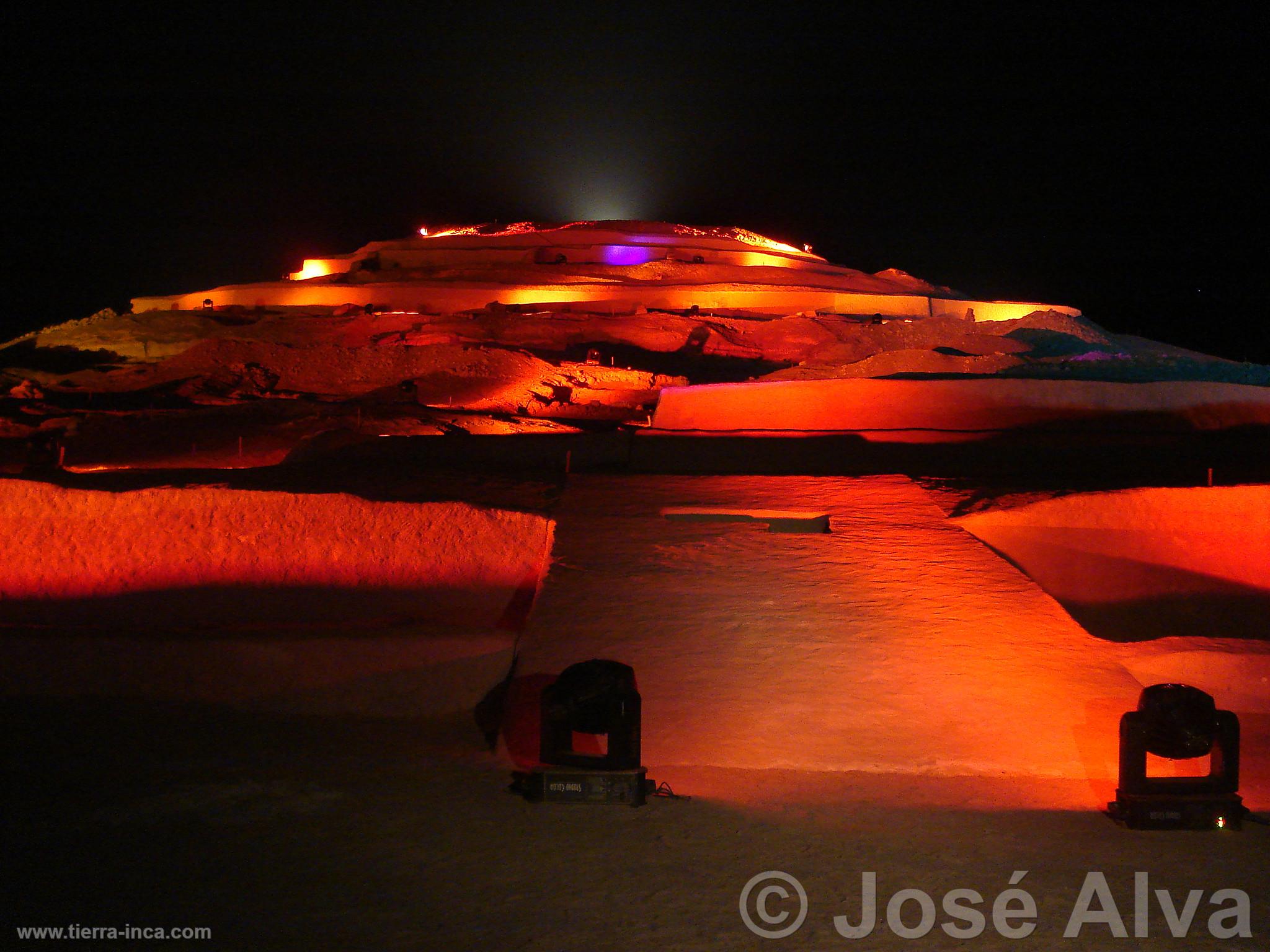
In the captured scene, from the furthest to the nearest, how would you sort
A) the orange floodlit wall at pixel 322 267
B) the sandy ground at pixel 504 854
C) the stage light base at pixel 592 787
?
the orange floodlit wall at pixel 322 267 → the stage light base at pixel 592 787 → the sandy ground at pixel 504 854

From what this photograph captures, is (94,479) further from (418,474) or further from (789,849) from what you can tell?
(789,849)

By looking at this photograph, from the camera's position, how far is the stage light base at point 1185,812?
2.86 metres

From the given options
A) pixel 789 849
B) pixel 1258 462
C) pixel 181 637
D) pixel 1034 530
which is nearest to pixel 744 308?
pixel 1258 462

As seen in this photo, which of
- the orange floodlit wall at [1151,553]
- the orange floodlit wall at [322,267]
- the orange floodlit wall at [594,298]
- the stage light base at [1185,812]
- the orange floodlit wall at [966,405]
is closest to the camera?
the stage light base at [1185,812]

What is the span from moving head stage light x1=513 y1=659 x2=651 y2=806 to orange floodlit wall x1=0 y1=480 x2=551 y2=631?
9.12 feet

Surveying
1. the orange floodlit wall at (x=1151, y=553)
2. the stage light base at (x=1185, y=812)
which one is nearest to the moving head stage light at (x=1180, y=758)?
the stage light base at (x=1185, y=812)

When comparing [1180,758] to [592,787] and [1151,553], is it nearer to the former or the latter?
[592,787]

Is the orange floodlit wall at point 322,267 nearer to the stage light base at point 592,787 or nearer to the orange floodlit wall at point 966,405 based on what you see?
the orange floodlit wall at point 966,405

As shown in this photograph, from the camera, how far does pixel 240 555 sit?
615 centimetres

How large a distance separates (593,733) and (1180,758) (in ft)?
5.52

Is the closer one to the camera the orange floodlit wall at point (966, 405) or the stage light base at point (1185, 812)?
the stage light base at point (1185, 812)

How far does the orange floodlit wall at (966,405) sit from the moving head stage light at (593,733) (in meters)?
6.49

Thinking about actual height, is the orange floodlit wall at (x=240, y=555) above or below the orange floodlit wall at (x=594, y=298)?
below

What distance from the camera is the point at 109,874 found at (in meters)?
2.54
